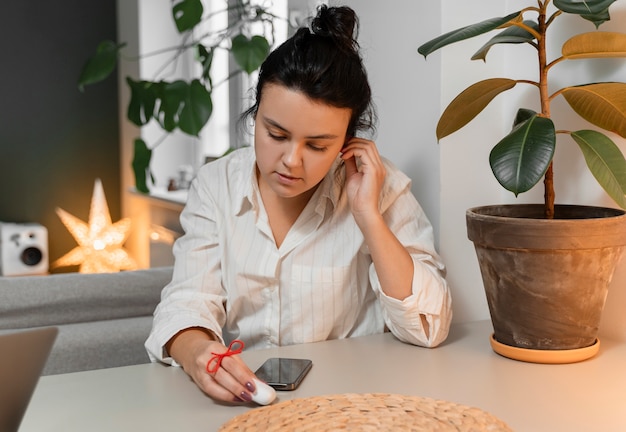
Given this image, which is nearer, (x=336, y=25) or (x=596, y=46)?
(x=596, y=46)

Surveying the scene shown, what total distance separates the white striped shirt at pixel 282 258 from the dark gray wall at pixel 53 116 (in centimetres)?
382

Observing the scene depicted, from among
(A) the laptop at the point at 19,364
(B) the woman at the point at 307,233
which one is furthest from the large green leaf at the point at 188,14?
(A) the laptop at the point at 19,364

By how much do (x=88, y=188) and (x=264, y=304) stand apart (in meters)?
3.93

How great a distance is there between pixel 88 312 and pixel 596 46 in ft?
4.56

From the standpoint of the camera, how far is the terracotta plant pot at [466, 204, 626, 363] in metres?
1.25

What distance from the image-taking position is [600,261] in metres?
1.27

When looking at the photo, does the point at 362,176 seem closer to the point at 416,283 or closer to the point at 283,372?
the point at 416,283

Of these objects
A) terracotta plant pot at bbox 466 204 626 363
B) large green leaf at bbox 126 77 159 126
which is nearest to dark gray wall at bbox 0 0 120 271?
large green leaf at bbox 126 77 159 126

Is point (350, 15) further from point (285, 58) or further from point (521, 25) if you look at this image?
point (521, 25)

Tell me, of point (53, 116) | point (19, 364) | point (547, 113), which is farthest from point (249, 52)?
point (53, 116)

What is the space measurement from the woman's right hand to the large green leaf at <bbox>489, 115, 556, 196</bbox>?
1.59ft

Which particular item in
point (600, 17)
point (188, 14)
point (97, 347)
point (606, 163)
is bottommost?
point (97, 347)

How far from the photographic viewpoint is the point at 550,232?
124 centimetres

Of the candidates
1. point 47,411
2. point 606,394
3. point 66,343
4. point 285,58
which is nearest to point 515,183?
point 606,394
